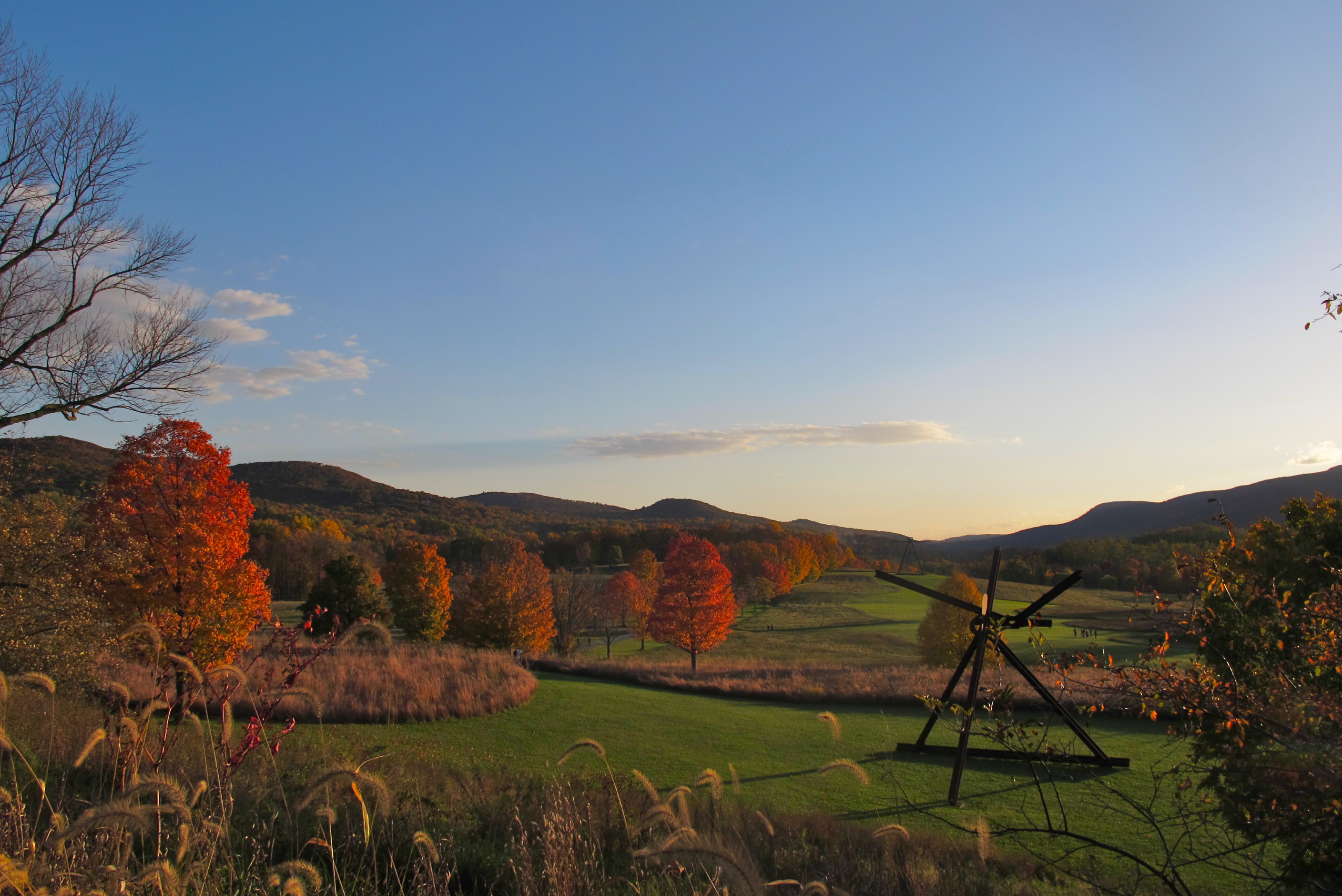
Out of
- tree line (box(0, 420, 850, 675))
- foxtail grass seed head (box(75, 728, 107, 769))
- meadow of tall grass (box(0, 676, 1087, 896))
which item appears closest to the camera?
meadow of tall grass (box(0, 676, 1087, 896))

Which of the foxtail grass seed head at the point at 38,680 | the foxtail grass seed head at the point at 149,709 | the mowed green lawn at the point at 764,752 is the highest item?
the foxtail grass seed head at the point at 38,680

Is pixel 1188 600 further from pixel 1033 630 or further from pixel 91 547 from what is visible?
pixel 91 547

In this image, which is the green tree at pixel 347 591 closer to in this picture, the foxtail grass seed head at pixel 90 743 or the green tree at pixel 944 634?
the green tree at pixel 944 634

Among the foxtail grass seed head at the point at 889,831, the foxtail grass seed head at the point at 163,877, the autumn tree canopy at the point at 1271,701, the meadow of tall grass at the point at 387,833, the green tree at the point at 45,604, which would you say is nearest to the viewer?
the foxtail grass seed head at the point at 163,877

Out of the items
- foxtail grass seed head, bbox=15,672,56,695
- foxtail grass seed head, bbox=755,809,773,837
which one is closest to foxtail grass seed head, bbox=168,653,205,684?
foxtail grass seed head, bbox=15,672,56,695

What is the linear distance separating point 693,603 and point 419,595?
51.7ft

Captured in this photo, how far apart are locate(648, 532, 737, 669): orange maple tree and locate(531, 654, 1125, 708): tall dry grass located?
4959 millimetres

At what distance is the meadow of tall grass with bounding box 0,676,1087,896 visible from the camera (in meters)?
3.17

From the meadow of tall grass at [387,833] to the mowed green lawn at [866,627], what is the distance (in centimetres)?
2472

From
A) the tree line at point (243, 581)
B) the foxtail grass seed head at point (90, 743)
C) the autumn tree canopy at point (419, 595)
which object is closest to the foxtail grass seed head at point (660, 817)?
the tree line at point (243, 581)

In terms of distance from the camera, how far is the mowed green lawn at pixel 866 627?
1681 inches

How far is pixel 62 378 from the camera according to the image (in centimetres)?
1562

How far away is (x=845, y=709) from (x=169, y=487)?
1955cm

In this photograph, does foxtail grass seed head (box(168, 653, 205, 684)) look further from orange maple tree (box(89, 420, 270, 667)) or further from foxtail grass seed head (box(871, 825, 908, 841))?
orange maple tree (box(89, 420, 270, 667))
